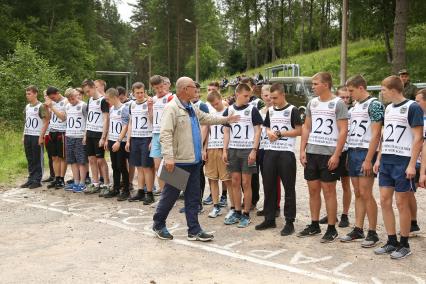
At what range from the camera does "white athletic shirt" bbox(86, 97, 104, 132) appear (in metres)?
9.07

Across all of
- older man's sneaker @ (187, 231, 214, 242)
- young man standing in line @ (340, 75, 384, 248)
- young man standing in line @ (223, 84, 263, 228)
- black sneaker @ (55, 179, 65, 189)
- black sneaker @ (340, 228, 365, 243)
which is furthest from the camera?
black sneaker @ (55, 179, 65, 189)

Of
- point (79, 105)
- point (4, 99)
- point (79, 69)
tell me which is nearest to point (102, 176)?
point (79, 105)

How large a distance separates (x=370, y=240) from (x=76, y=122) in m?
5.85

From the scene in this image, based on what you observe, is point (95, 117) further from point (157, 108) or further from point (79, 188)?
point (157, 108)

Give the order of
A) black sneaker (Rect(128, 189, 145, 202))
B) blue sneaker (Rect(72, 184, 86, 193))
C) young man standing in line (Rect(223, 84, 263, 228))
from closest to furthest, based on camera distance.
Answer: young man standing in line (Rect(223, 84, 263, 228))
black sneaker (Rect(128, 189, 145, 202))
blue sneaker (Rect(72, 184, 86, 193))

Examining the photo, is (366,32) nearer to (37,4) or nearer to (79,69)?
(79,69)

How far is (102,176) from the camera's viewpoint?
965cm

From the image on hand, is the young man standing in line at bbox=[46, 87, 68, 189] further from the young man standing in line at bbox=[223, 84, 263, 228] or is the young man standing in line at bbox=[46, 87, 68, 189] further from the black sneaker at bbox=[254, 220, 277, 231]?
the black sneaker at bbox=[254, 220, 277, 231]

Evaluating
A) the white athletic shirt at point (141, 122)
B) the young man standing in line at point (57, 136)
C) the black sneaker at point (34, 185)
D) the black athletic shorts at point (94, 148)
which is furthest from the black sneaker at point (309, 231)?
the black sneaker at point (34, 185)

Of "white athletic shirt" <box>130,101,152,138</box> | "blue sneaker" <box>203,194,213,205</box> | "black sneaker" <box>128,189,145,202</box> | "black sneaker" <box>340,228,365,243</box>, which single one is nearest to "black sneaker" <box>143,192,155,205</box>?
"black sneaker" <box>128,189,145,202</box>

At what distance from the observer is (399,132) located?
5.38 meters

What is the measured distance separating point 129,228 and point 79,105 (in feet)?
11.5

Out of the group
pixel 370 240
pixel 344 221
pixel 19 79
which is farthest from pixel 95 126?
pixel 19 79

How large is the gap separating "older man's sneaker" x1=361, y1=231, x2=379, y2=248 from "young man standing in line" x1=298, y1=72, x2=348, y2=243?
402mm
